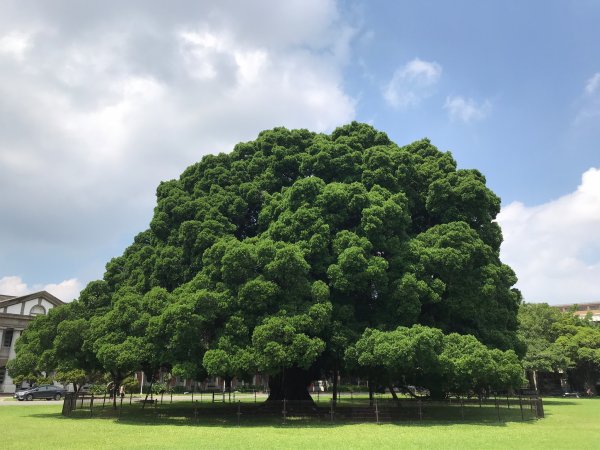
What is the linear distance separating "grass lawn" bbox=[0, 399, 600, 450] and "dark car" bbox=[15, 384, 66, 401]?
17.2 m

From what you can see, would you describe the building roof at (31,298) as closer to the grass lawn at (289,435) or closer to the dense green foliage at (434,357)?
the grass lawn at (289,435)

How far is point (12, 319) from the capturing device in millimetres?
48156

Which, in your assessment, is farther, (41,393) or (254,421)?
(41,393)

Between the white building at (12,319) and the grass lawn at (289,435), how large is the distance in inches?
1177

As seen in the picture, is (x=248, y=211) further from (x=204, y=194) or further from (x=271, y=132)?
(x=271, y=132)

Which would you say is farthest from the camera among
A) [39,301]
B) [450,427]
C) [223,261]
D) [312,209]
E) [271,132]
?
[39,301]

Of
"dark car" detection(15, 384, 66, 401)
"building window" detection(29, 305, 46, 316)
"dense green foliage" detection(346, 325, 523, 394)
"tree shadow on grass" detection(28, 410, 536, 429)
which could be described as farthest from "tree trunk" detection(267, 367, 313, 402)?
"building window" detection(29, 305, 46, 316)

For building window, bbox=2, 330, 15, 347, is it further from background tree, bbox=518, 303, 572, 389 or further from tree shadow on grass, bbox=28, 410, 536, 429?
background tree, bbox=518, 303, 572, 389

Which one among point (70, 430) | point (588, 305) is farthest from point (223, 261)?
point (588, 305)

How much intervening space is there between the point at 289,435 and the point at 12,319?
1702 inches

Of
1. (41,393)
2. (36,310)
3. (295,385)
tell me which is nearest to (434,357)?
(295,385)

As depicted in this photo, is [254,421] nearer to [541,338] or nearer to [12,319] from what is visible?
[12,319]

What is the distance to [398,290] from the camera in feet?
69.8

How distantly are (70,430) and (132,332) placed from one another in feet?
15.3
